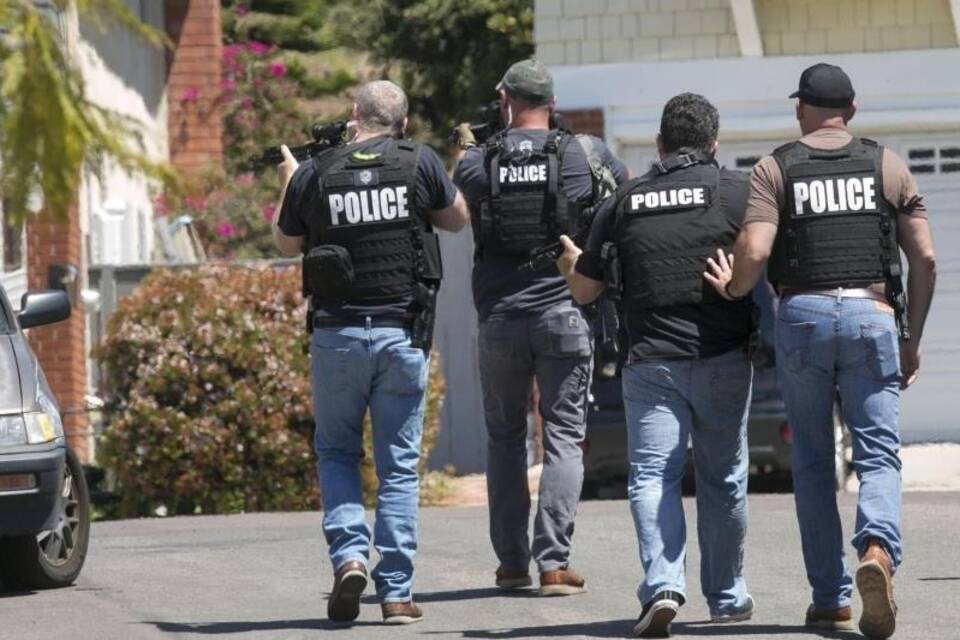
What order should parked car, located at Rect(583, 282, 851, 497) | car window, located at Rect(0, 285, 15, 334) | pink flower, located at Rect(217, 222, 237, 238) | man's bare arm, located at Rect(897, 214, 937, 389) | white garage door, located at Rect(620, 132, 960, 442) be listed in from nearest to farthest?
man's bare arm, located at Rect(897, 214, 937, 389) < car window, located at Rect(0, 285, 15, 334) < parked car, located at Rect(583, 282, 851, 497) < white garage door, located at Rect(620, 132, 960, 442) < pink flower, located at Rect(217, 222, 237, 238)

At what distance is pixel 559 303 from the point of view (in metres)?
8.92

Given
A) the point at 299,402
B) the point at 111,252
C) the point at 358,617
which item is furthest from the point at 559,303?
the point at 111,252

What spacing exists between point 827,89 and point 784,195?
0.40 meters

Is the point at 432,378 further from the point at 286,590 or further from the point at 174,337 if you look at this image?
the point at 286,590

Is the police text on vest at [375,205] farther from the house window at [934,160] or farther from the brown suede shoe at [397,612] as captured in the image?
the house window at [934,160]

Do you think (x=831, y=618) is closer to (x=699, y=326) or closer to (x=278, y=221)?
(x=699, y=326)

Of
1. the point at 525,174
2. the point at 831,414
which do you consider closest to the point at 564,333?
the point at 525,174

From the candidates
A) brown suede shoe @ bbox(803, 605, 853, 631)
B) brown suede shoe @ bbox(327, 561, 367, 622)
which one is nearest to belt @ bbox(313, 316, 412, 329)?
brown suede shoe @ bbox(327, 561, 367, 622)

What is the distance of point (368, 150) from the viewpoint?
836cm

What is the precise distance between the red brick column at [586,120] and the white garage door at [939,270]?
0.99 ft

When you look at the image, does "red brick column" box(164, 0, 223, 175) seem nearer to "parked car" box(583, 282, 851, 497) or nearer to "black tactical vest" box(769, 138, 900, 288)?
"parked car" box(583, 282, 851, 497)

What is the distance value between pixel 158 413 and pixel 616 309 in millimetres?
6262

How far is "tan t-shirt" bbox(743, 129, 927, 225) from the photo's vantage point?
7.74 m

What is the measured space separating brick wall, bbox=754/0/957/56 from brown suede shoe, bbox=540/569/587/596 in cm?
914
